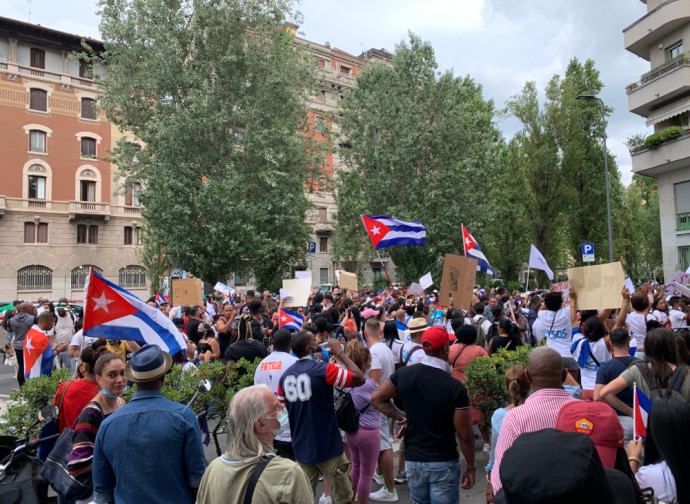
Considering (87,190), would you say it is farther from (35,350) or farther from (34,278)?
(35,350)

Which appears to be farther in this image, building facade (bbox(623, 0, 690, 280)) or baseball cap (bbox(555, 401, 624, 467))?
building facade (bbox(623, 0, 690, 280))

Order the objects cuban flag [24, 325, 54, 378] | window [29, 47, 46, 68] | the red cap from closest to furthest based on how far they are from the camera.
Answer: the red cap, cuban flag [24, 325, 54, 378], window [29, 47, 46, 68]

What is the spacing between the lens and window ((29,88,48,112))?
38.1 meters

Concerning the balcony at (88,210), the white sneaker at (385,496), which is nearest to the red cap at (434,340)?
the white sneaker at (385,496)

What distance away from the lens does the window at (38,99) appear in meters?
38.1

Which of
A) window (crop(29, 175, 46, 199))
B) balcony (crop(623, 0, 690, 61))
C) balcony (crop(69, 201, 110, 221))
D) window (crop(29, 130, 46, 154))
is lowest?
balcony (crop(69, 201, 110, 221))

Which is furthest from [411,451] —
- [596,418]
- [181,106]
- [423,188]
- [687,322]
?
[423,188]

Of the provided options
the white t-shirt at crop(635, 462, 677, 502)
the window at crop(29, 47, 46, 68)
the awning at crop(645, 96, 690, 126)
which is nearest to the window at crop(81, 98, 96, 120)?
the window at crop(29, 47, 46, 68)

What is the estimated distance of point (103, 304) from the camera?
5.29m

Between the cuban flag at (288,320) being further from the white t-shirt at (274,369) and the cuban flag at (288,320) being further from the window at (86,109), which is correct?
the window at (86,109)

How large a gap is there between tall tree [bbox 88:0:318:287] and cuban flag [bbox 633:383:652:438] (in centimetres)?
2107

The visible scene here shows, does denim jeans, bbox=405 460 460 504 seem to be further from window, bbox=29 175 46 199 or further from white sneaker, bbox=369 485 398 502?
window, bbox=29 175 46 199

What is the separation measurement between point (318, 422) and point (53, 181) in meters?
40.8

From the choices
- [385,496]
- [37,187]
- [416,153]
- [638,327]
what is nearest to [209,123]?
[416,153]
